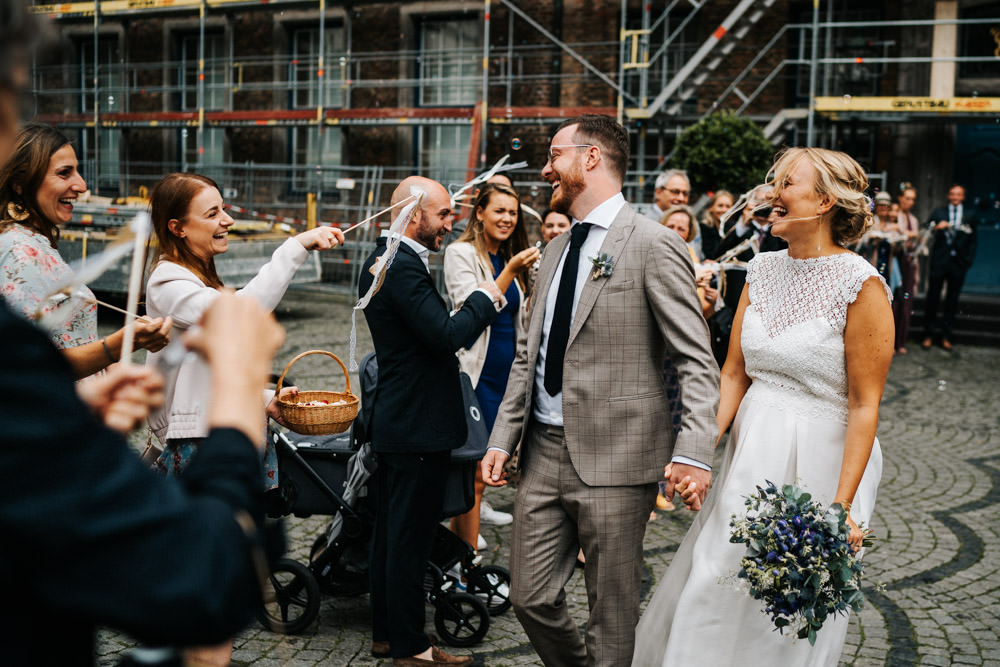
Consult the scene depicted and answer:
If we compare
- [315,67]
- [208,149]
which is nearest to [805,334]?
[315,67]

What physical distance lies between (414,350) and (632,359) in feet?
3.46

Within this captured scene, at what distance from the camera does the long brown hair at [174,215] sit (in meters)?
3.27

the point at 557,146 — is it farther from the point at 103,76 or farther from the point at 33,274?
the point at 103,76

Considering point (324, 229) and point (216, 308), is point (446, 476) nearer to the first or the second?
point (324, 229)

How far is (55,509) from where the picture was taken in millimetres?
994

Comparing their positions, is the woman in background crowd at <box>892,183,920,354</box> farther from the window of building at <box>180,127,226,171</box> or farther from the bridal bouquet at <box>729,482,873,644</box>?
the window of building at <box>180,127,226,171</box>

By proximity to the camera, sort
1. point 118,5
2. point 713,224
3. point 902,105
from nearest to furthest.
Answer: point 713,224, point 902,105, point 118,5

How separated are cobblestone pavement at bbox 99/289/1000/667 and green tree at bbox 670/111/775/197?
372 cm

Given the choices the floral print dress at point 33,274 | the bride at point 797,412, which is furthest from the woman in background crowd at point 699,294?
the floral print dress at point 33,274

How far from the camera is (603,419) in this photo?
3.27 metres

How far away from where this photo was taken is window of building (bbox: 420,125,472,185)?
65.4ft

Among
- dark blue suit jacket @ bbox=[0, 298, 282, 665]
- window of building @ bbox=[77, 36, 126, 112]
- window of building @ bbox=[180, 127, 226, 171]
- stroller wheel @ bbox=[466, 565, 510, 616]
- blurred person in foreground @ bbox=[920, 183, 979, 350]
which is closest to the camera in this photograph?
dark blue suit jacket @ bbox=[0, 298, 282, 665]

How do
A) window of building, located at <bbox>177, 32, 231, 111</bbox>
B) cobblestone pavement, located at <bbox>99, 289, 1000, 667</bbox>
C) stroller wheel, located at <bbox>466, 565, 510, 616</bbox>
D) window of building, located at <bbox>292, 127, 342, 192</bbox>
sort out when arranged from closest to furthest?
cobblestone pavement, located at <bbox>99, 289, 1000, 667</bbox> < stroller wheel, located at <bbox>466, 565, 510, 616</bbox> < window of building, located at <bbox>292, 127, 342, 192</bbox> < window of building, located at <bbox>177, 32, 231, 111</bbox>

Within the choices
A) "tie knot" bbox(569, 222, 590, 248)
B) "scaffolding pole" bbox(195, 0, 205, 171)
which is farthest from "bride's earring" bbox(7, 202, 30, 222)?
"scaffolding pole" bbox(195, 0, 205, 171)
